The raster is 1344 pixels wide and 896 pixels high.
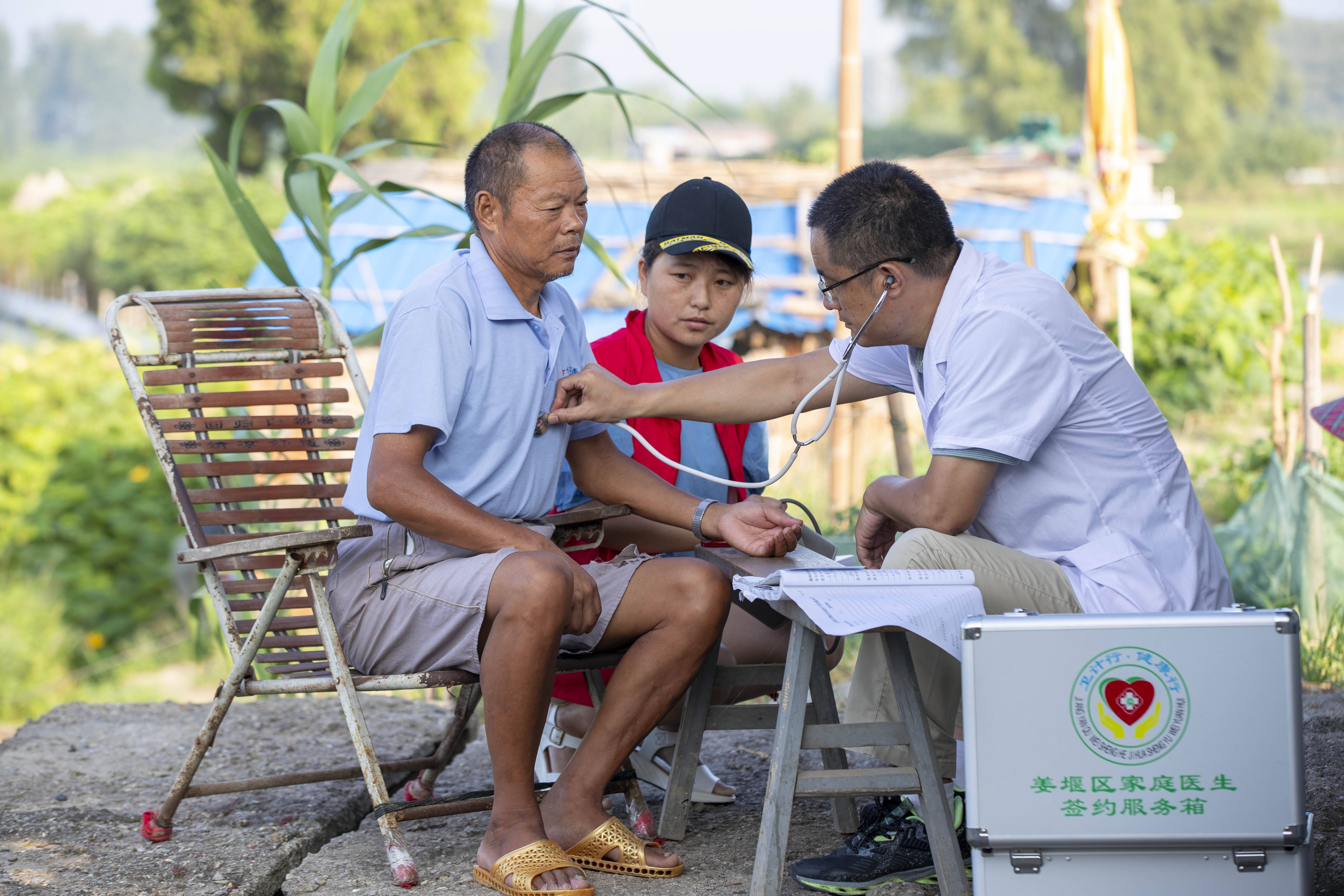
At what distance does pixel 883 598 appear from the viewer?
7.19 feet

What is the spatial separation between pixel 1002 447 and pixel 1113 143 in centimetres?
418

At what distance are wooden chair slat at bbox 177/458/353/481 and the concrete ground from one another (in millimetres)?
730

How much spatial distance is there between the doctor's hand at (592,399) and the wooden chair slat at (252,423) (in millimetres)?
807

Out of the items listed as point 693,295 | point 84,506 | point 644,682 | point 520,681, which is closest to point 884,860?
point 644,682

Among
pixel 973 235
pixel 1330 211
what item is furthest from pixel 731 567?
pixel 1330 211

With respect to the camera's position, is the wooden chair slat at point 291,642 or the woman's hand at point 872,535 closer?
the woman's hand at point 872,535

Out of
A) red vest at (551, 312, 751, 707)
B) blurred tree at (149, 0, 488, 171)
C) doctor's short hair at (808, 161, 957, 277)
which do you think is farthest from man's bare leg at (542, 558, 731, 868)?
blurred tree at (149, 0, 488, 171)

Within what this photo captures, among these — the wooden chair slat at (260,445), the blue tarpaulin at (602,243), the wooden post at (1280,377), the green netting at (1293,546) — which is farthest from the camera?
the blue tarpaulin at (602,243)

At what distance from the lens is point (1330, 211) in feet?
140

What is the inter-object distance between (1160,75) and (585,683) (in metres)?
57.1

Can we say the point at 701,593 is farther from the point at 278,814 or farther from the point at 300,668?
the point at 278,814

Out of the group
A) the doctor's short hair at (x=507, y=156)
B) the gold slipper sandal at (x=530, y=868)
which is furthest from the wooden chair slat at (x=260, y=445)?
the gold slipper sandal at (x=530, y=868)

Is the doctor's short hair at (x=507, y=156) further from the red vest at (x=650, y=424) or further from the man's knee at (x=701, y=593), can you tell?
the man's knee at (x=701, y=593)

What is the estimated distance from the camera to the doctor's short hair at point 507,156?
8.87 feet
